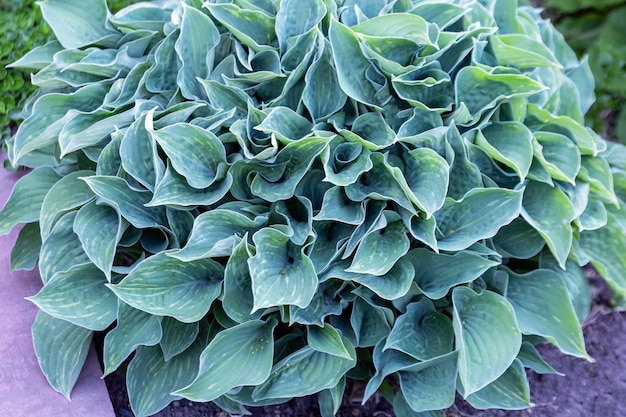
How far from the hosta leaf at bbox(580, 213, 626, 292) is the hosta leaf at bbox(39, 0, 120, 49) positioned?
1.68 meters

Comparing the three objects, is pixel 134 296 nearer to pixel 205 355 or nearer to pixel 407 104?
pixel 205 355

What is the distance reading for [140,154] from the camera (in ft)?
5.56

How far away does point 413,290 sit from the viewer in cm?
174

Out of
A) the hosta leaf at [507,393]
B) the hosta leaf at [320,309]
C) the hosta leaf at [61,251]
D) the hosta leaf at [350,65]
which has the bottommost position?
the hosta leaf at [507,393]

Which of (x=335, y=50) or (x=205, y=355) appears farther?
(x=335, y=50)

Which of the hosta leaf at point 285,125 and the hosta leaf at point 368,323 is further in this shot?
the hosta leaf at point 368,323

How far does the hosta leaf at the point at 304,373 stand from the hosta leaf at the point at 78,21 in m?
1.20

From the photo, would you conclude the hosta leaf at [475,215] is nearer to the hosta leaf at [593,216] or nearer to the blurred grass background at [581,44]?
the hosta leaf at [593,216]

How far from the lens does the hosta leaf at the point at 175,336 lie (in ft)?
5.70

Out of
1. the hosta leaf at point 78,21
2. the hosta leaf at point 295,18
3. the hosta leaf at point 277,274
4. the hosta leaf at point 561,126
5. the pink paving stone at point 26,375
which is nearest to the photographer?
the hosta leaf at point 277,274

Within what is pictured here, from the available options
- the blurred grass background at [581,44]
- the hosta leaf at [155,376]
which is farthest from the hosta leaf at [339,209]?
the blurred grass background at [581,44]

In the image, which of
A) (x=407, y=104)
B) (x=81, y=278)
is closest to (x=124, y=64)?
(x=81, y=278)

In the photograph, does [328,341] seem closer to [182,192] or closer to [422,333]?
[422,333]

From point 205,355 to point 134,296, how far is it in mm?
231
